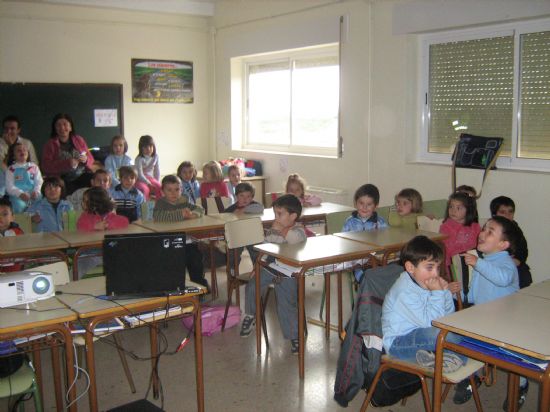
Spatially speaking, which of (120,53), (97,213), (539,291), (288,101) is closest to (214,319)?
(97,213)

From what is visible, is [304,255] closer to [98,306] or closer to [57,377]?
[98,306]

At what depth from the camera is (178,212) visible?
4.80 metres

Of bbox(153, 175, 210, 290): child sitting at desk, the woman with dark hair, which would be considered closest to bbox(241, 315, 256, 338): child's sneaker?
bbox(153, 175, 210, 290): child sitting at desk

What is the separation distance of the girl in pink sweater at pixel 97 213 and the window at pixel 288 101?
3177mm

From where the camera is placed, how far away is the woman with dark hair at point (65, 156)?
21.0ft

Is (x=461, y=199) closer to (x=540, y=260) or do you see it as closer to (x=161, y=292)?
(x=540, y=260)

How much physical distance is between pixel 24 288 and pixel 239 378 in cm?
147

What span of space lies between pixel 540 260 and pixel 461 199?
1.15 metres

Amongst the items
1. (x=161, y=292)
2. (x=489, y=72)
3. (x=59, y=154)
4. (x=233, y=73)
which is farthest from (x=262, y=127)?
(x=161, y=292)

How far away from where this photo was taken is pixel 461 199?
434cm

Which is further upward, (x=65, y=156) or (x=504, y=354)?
(x=65, y=156)

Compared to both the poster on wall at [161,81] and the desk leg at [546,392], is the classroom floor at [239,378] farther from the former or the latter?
the poster on wall at [161,81]

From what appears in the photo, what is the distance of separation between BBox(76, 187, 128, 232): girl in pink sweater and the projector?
1801 millimetres

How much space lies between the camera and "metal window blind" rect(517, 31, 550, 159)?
4.88m
